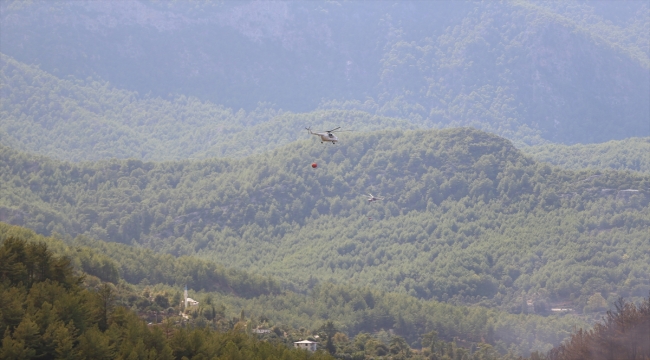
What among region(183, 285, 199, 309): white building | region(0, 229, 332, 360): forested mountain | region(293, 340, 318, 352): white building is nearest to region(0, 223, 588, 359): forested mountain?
region(183, 285, 199, 309): white building

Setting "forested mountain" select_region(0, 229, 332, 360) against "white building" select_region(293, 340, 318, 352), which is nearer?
"forested mountain" select_region(0, 229, 332, 360)

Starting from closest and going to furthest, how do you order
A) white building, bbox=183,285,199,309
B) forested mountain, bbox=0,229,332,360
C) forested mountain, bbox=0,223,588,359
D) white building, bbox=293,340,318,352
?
forested mountain, bbox=0,229,332,360 → white building, bbox=293,340,318,352 → white building, bbox=183,285,199,309 → forested mountain, bbox=0,223,588,359

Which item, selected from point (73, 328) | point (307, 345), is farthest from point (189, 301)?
point (73, 328)

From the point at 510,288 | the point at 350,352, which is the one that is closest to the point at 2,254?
the point at 350,352

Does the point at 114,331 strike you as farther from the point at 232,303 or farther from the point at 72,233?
the point at 72,233

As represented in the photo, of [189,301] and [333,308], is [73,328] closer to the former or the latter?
[189,301]

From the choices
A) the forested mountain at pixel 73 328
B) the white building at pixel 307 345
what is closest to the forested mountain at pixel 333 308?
the white building at pixel 307 345

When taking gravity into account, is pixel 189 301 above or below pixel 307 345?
above

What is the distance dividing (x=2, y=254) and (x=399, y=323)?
212ft

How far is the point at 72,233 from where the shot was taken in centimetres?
19812

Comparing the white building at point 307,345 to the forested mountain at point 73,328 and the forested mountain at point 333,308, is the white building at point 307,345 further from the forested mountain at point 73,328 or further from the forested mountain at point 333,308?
the forested mountain at point 73,328

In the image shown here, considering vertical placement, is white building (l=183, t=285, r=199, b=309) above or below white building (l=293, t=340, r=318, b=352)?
above

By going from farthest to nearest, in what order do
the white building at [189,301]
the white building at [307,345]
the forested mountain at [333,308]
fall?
the forested mountain at [333,308] < the white building at [189,301] < the white building at [307,345]

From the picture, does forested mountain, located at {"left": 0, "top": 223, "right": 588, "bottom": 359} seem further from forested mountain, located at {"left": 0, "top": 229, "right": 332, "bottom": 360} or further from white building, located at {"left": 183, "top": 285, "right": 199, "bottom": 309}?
forested mountain, located at {"left": 0, "top": 229, "right": 332, "bottom": 360}
